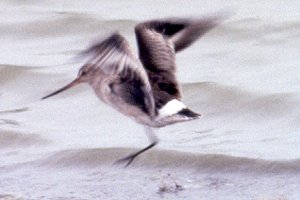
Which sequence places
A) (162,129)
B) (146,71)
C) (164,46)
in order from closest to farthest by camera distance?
1. (146,71)
2. (164,46)
3. (162,129)

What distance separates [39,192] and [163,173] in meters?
0.76

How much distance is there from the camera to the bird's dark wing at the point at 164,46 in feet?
18.2

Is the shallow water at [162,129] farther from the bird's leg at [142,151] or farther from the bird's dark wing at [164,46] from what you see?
the bird's dark wing at [164,46]

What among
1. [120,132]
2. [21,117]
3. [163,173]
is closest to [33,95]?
[21,117]

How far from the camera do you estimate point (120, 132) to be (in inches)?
281

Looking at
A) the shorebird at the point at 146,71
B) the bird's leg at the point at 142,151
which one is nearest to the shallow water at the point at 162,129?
the bird's leg at the point at 142,151

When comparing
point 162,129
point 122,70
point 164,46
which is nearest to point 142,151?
point 164,46

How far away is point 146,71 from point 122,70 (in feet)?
0.91

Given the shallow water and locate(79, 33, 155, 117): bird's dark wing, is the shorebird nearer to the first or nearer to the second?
locate(79, 33, 155, 117): bird's dark wing

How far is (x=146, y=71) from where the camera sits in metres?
5.48

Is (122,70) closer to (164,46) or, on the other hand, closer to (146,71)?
(146,71)

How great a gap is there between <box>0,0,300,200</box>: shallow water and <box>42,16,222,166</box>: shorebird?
1.76 ft

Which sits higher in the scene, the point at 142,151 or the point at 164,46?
the point at 164,46

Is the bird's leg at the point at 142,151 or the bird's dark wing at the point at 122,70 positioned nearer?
the bird's dark wing at the point at 122,70
